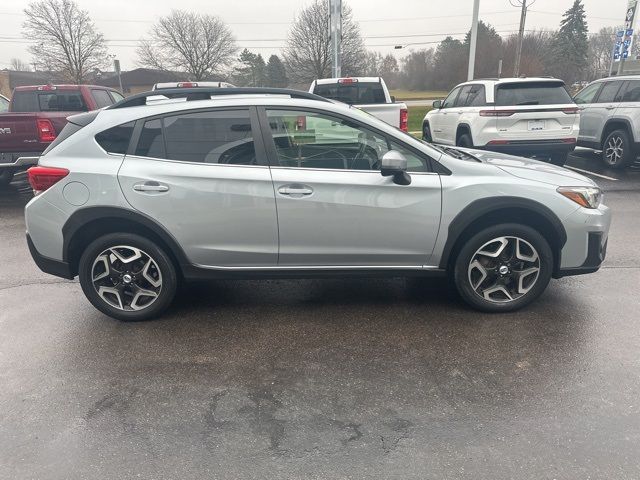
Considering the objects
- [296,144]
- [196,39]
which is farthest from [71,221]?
[196,39]

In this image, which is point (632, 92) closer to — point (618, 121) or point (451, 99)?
point (618, 121)

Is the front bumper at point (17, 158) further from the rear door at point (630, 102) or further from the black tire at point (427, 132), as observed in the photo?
the rear door at point (630, 102)

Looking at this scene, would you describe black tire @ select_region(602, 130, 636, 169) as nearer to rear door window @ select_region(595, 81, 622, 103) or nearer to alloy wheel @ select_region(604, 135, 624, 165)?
alloy wheel @ select_region(604, 135, 624, 165)

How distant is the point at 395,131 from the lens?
3.72 metres

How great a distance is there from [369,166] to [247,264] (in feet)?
4.01

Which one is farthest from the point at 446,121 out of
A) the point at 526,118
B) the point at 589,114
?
the point at 589,114

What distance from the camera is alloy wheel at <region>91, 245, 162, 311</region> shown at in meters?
3.73

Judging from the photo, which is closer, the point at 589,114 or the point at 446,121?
the point at 589,114

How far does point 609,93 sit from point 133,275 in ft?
33.8

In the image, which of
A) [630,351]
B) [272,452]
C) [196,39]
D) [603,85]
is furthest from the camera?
[196,39]

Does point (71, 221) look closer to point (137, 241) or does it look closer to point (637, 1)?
point (137, 241)

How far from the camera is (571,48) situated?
59.9 m

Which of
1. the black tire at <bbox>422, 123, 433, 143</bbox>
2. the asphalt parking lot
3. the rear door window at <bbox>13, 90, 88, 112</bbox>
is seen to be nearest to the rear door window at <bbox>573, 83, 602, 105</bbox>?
the black tire at <bbox>422, 123, 433, 143</bbox>

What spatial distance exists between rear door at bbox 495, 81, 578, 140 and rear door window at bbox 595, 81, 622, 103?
1957mm
